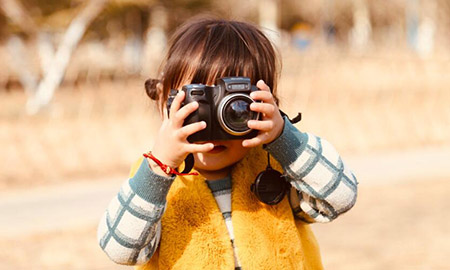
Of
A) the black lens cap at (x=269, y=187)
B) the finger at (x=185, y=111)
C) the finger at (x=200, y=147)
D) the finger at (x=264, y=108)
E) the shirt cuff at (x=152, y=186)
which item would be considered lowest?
the black lens cap at (x=269, y=187)

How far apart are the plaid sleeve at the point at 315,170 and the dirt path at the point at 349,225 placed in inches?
109

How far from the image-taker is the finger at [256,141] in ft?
4.45

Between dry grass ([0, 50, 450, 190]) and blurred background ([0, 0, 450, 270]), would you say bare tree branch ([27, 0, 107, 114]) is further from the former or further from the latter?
dry grass ([0, 50, 450, 190])

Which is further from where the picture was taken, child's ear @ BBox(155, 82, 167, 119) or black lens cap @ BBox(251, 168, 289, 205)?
child's ear @ BBox(155, 82, 167, 119)

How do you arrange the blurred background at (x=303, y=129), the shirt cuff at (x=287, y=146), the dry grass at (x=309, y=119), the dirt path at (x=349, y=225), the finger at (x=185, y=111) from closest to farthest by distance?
1. the finger at (x=185, y=111)
2. the shirt cuff at (x=287, y=146)
3. the dirt path at (x=349, y=225)
4. the blurred background at (x=303, y=129)
5. the dry grass at (x=309, y=119)

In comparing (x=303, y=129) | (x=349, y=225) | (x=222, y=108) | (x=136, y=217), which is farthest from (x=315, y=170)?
(x=303, y=129)

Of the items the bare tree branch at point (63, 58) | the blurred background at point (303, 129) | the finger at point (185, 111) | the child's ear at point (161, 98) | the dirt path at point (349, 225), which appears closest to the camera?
the finger at point (185, 111)

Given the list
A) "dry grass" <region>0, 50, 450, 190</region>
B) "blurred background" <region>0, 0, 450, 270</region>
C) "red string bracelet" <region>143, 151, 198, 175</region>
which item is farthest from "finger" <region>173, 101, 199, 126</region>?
"dry grass" <region>0, 50, 450, 190</region>

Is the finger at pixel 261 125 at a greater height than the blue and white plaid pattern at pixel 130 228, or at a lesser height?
greater

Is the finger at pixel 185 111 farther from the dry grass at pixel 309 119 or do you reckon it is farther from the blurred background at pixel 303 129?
the dry grass at pixel 309 119

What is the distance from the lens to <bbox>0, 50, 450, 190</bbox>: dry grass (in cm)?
741

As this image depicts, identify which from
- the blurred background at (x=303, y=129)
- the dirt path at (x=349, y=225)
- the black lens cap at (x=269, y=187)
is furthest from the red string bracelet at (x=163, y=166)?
the dirt path at (x=349, y=225)

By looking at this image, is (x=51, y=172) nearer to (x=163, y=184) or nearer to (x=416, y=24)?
(x=163, y=184)

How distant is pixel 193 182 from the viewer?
1500 millimetres
